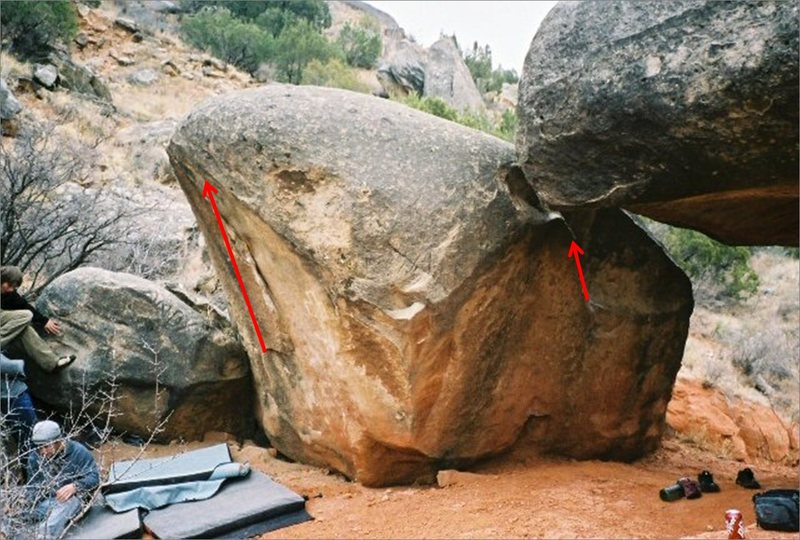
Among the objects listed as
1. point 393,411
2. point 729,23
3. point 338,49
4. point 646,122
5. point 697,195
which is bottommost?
point 393,411

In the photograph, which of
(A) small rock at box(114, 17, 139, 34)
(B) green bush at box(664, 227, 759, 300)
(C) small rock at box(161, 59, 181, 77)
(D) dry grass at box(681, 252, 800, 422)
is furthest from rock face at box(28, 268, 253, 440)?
(A) small rock at box(114, 17, 139, 34)

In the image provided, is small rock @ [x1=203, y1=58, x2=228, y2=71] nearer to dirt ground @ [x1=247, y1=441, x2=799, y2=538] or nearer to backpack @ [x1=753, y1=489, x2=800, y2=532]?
dirt ground @ [x1=247, y1=441, x2=799, y2=538]

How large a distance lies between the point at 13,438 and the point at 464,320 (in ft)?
9.77

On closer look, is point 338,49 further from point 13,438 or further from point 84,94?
point 13,438

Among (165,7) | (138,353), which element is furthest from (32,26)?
(138,353)

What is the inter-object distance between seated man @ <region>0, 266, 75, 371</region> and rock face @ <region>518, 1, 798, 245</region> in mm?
3478

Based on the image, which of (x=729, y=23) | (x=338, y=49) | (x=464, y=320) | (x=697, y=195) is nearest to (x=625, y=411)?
(x=464, y=320)

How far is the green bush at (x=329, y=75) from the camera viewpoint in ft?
69.7

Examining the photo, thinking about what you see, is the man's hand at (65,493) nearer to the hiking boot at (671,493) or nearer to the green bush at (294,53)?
the hiking boot at (671,493)

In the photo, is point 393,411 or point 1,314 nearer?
point 393,411

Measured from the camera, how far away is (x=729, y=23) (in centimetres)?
346

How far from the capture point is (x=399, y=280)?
4773 millimetres

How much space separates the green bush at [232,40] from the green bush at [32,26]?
18.5 feet

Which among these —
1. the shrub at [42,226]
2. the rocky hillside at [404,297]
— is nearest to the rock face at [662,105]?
the rocky hillside at [404,297]
